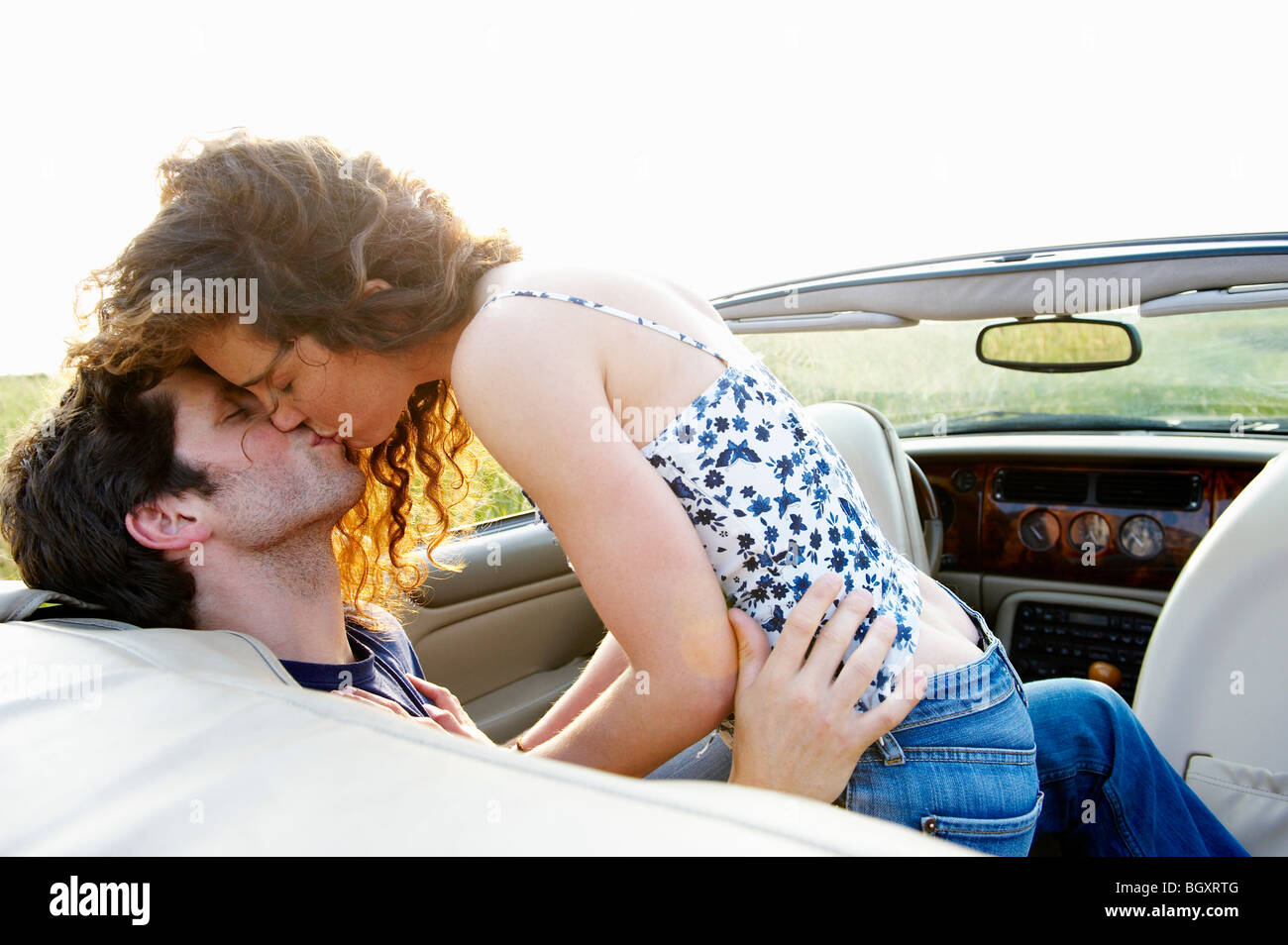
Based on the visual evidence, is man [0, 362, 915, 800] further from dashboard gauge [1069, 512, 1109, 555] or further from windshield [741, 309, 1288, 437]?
dashboard gauge [1069, 512, 1109, 555]

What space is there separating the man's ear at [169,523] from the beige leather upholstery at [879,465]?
2.13 metres

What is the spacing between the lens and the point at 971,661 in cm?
144

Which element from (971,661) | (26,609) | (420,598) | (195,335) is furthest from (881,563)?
(420,598)

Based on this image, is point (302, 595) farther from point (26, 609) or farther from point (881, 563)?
point (881, 563)

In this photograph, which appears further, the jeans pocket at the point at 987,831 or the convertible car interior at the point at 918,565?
the jeans pocket at the point at 987,831

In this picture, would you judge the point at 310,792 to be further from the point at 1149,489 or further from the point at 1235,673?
the point at 1149,489

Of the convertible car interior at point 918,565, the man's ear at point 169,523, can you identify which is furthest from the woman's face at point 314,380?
the convertible car interior at point 918,565

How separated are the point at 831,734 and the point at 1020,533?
280 centimetres

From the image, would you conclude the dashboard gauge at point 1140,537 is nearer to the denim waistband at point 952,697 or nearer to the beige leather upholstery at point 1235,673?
the beige leather upholstery at point 1235,673

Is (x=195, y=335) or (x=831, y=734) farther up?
(x=195, y=335)

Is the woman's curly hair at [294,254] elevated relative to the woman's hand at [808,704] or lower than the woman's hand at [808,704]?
elevated

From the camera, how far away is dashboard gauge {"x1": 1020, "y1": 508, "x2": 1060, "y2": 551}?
11.9ft

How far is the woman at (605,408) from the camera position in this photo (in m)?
1.19

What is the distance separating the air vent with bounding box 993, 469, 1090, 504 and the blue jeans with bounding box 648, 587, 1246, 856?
1917 mm
